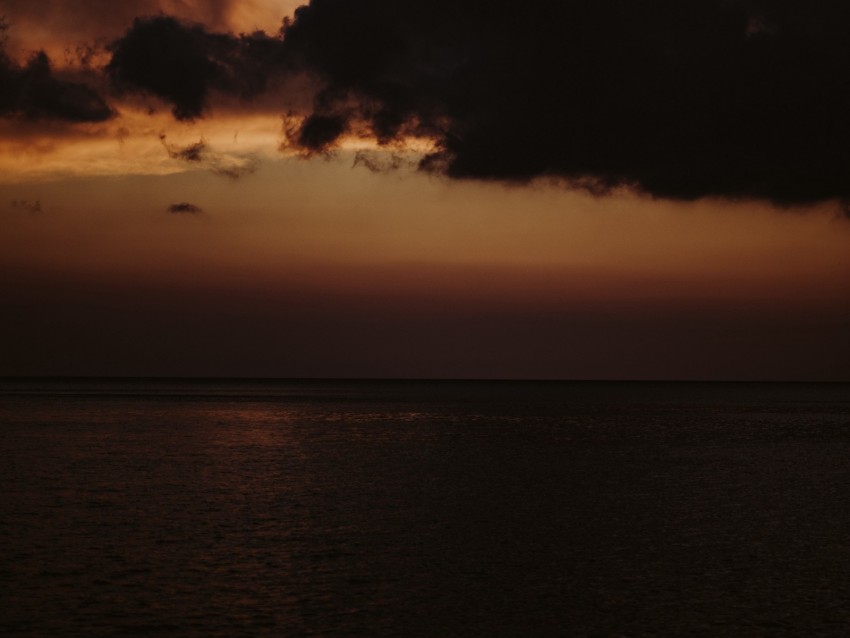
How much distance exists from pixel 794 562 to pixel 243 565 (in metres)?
16.0

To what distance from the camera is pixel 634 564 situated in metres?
28.7

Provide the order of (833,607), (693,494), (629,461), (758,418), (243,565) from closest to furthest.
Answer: (833,607) < (243,565) < (693,494) < (629,461) < (758,418)

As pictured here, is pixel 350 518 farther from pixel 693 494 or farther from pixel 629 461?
pixel 629 461

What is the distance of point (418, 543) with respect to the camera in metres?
31.9

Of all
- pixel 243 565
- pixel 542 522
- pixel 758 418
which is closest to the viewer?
pixel 243 565

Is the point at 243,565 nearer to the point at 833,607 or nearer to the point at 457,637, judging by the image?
the point at 457,637

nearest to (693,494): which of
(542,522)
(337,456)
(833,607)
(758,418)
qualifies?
(542,522)

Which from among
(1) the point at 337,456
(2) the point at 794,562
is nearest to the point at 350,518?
(2) the point at 794,562

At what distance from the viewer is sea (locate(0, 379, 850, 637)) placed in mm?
22375

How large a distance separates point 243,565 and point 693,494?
25690 mm

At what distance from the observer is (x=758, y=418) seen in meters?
138

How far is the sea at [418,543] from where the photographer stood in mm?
22375

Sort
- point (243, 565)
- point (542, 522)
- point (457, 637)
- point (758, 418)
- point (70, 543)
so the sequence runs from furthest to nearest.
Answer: point (758, 418), point (542, 522), point (70, 543), point (243, 565), point (457, 637)

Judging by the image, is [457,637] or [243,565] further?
[243,565]
